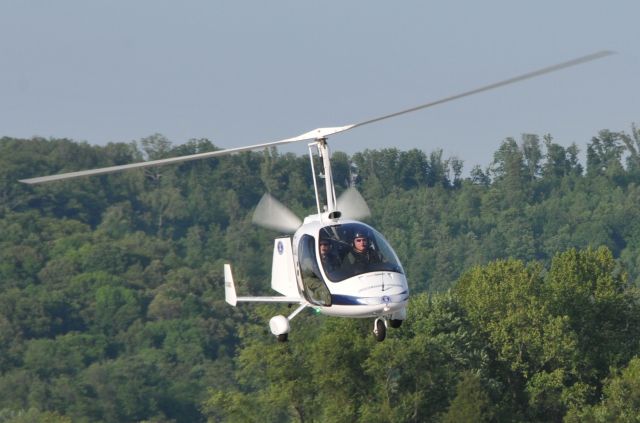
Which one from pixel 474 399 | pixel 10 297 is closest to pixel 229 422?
pixel 474 399

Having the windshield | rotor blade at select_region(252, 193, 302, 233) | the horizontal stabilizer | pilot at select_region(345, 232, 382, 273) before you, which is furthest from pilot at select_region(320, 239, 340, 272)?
rotor blade at select_region(252, 193, 302, 233)

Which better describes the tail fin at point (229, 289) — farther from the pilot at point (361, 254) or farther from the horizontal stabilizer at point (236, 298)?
the pilot at point (361, 254)

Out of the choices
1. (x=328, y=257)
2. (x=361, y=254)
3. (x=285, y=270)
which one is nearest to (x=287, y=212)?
(x=285, y=270)

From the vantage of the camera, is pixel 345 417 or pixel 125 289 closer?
pixel 345 417

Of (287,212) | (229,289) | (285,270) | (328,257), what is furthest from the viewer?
(229,289)

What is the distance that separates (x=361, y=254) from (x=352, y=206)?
298 cm

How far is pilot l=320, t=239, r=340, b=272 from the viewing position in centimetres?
3578

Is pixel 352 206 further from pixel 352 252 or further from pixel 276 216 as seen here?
pixel 352 252

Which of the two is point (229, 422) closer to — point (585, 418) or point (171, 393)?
point (585, 418)

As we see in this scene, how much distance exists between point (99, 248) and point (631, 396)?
11105 cm

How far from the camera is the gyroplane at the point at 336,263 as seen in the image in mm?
34906

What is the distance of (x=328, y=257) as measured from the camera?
118 feet

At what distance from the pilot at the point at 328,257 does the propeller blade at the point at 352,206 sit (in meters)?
1.82

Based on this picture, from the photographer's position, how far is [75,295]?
17275 cm
